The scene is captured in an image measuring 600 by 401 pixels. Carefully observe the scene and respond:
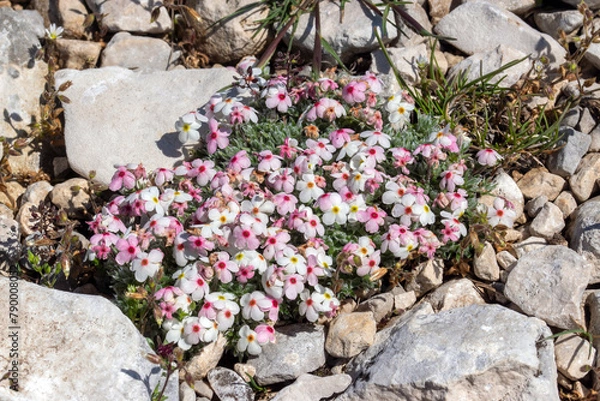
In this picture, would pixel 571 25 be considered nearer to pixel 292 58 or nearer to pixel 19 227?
pixel 292 58

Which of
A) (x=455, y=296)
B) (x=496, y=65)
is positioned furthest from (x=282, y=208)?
(x=496, y=65)

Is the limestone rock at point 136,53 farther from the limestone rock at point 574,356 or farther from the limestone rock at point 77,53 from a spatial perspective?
the limestone rock at point 574,356

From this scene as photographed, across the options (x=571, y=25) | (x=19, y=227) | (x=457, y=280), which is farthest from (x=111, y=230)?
(x=571, y=25)

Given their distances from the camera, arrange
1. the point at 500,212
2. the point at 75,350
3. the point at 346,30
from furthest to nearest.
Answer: the point at 346,30
the point at 500,212
the point at 75,350

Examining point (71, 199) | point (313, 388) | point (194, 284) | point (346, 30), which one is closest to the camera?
point (313, 388)

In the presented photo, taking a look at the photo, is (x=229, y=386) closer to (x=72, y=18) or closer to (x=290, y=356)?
(x=290, y=356)

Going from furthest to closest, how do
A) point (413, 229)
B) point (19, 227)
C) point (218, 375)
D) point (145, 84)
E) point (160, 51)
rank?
point (160, 51), point (145, 84), point (19, 227), point (413, 229), point (218, 375)

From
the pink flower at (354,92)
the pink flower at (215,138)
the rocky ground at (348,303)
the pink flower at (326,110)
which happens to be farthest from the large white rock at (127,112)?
the pink flower at (354,92)
